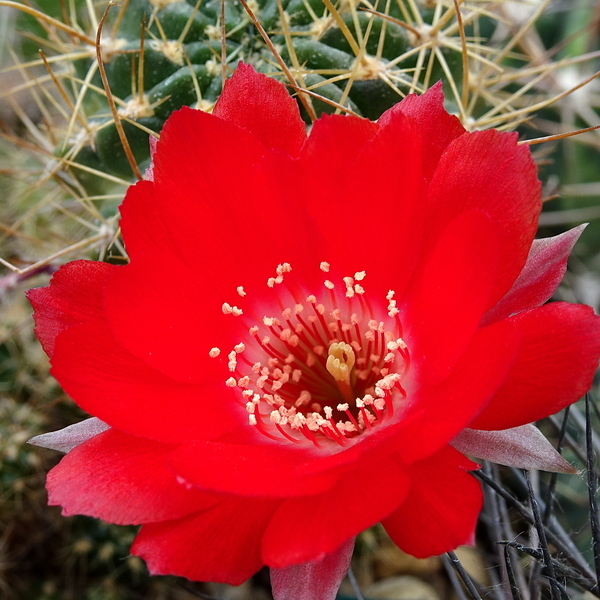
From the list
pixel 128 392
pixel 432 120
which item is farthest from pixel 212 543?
pixel 432 120

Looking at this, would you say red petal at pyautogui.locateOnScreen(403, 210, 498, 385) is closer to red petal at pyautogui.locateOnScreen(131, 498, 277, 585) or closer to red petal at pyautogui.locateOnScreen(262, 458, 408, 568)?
red petal at pyautogui.locateOnScreen(262, 458, 408, 568)

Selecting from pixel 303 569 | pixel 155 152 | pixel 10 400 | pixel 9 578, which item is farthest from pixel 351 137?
pixel 9 578

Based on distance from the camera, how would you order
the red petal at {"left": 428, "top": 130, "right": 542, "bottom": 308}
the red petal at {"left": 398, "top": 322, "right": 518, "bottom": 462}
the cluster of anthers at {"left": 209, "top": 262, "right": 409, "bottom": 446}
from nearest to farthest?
1. the red petal at {"left": 398, "top": 322, "right": 518, "bottom": 462}
2. the red petal at {"left": 428, "top": 130, "right": 542, "bottom": 308}
3. the cluster of anthers at {"left": 209, "top": 262, "right": 409, "bottom": 446}

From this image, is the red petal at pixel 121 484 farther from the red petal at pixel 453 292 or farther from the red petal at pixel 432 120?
the red petal at pixel 432 120

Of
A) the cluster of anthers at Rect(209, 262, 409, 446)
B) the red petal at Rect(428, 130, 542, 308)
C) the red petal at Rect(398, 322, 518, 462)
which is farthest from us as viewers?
the cluster of anthers at Rect(209, 262, 409, 446)

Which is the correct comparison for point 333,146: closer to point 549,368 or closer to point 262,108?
point 262,108

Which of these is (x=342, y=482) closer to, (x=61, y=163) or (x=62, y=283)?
(x=62, y=283)

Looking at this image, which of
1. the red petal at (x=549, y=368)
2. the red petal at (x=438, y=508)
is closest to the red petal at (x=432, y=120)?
the red petal at (x=549, y=368)

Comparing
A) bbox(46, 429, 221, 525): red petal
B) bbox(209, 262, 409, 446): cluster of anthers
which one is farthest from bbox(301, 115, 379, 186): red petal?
bbox(46, 429, 221, 525): red petal
